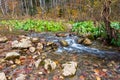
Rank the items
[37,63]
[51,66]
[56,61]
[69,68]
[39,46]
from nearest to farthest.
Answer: [69,68] < [51,66] < [37,63] < [56,61] < [39,46]

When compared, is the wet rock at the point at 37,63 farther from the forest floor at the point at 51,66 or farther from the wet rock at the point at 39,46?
the wet rock at the point at 39,46

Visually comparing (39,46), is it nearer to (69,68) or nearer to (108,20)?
(69,68)

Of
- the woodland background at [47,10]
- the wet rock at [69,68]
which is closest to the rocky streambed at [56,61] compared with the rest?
the wet rock at [69,68]

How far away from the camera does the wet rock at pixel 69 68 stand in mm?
4654

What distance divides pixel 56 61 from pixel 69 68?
2.08 feet

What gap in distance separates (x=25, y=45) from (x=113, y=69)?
2.77 m

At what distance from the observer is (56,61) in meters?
5.32

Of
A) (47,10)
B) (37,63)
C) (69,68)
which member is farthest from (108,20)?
(47,10)

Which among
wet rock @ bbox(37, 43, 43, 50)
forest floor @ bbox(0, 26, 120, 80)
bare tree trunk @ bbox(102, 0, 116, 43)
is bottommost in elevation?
forest floor @ bbox(0, 26, 120, 80)

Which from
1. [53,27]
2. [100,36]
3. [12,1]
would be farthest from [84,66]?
[12,1]

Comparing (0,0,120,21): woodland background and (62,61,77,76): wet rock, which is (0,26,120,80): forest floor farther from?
(0,0,120,21): woodland background

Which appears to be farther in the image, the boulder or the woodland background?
the woodland background

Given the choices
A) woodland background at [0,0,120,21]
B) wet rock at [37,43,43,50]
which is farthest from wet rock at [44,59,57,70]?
woodland background at [0,0,120,21]

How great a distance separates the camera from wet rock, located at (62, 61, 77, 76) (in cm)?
465
